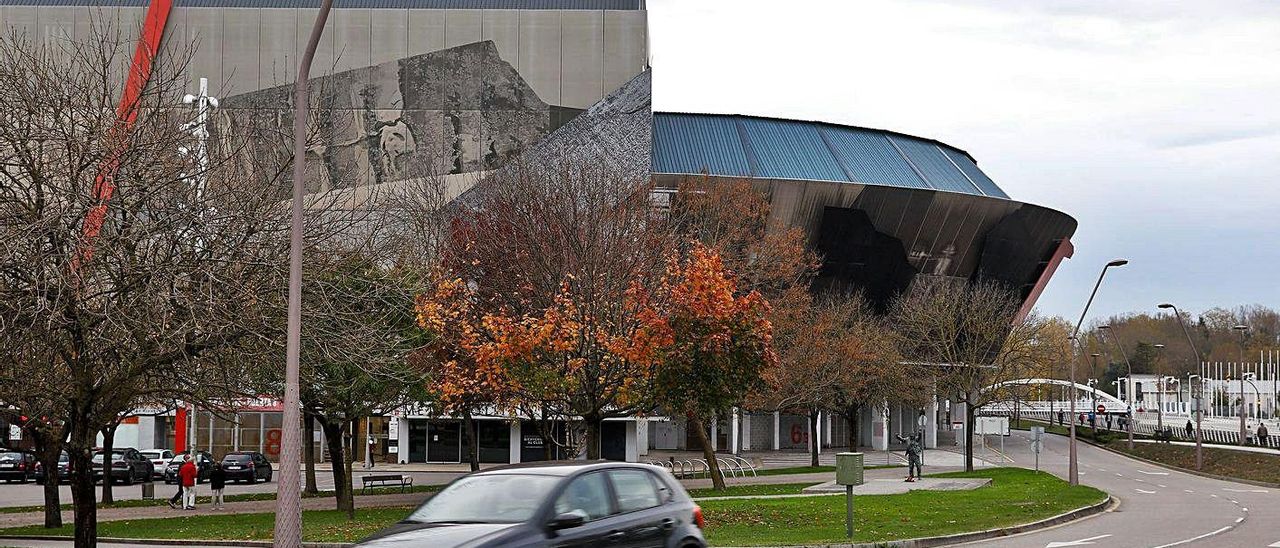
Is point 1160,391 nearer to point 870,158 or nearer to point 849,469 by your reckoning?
point 870,158

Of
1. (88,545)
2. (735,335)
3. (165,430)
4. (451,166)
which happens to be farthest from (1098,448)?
(88,545)

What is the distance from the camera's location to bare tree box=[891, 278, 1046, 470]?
176ft

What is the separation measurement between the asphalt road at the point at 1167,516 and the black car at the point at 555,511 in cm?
1111

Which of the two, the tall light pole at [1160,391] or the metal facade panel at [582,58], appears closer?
the metal facade panel at [582,58]

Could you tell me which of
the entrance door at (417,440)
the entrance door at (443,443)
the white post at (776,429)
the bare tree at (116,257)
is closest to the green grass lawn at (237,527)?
the bare tree at (116,257)

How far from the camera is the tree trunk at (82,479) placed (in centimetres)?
1870

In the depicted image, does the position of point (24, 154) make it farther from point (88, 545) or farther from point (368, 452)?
point (368, 452)

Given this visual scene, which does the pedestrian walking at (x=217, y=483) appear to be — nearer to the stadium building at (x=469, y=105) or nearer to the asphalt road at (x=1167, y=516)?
the asphalt road at (x=1167, y=516)

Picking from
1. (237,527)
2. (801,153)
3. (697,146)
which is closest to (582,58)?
(697,146)

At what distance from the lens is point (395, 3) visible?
68.6 m

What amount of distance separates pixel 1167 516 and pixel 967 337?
2833 centimetres

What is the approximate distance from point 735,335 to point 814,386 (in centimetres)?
2408

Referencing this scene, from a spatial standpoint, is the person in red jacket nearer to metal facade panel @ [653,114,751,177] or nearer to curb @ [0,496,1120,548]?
curb @ [0,496,1120,548]

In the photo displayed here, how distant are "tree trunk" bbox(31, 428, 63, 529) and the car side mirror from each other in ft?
37.8
